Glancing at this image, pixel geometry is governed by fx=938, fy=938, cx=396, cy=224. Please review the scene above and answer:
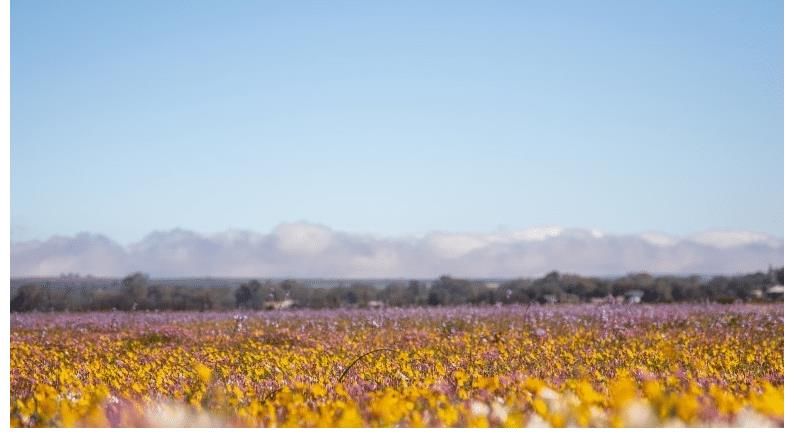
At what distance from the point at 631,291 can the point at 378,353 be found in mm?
17094

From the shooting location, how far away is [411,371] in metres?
7.38

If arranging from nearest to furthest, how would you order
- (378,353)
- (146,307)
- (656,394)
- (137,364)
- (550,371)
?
(656,394) < (550,371) < (137,364) < (378,353) < (146,307)

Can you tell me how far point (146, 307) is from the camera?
22203 millimetres

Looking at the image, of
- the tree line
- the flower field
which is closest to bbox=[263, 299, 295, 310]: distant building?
the tree line

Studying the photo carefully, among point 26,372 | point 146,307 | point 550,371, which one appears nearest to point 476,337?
point 550,371

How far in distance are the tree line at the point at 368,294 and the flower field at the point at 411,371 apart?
253 inches

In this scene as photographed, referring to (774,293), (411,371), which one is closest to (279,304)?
(774,293)

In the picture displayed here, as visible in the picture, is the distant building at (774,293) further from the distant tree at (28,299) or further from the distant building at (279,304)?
the distant tree at (28,299)

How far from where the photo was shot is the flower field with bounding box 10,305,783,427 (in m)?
5.31

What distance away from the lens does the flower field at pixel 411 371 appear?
5309 millimetres

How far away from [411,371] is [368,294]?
16635 mm

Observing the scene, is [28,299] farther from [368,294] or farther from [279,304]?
[368,294]

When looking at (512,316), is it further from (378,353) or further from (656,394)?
(656,394)

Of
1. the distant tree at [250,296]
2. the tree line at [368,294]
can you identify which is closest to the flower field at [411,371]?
the tree line at [368,294]
